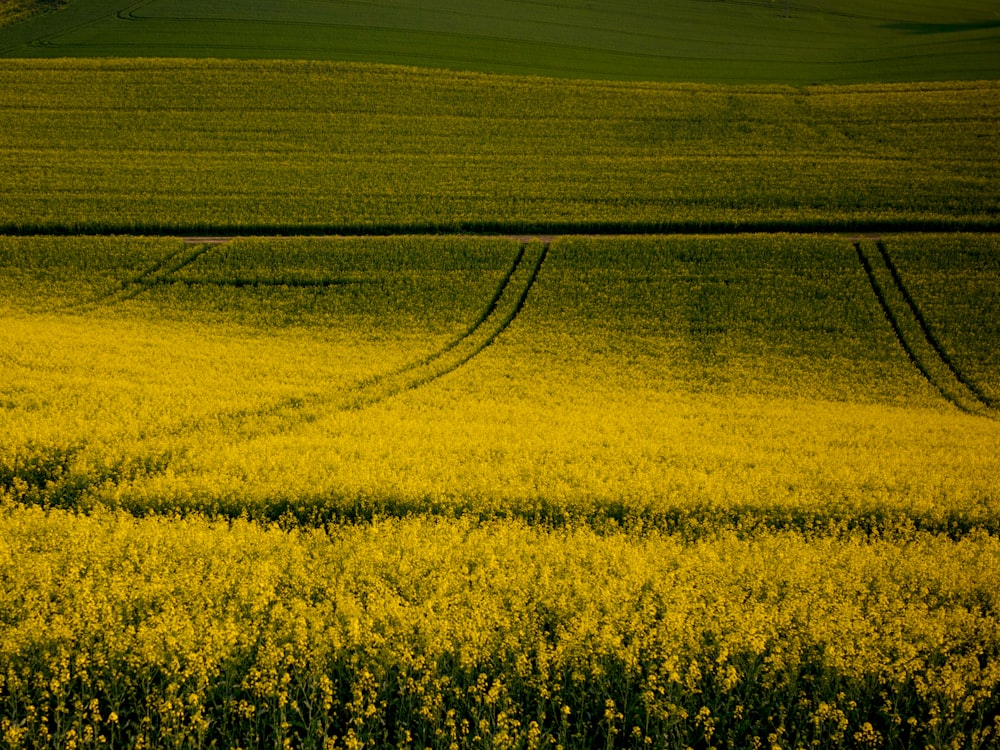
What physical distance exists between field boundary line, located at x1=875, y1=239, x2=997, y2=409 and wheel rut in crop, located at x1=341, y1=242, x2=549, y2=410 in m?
12.3

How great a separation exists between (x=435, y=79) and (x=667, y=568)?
39212 millimetres

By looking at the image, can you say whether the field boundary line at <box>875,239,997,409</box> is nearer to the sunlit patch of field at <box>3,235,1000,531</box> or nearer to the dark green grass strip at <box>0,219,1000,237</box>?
the sunlit patch of field at <box>3,235,1000,531</box>

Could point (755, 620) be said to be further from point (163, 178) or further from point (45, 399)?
point (163, 178)

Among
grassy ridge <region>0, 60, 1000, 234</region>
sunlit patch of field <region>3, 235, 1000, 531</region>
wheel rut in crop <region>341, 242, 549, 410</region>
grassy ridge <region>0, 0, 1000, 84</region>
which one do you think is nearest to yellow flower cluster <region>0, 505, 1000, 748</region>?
sunlit patch of field <region>3, 235, 1000, 531</region>

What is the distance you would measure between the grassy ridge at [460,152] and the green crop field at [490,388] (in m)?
0.26

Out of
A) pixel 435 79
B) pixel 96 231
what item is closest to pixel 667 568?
pixel 96 231

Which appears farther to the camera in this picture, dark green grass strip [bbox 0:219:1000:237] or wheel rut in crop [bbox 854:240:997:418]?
dark green grass strip [bbox 0:219:1000:237]

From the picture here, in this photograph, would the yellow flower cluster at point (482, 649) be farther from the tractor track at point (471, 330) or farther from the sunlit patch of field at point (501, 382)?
the tractor track at point (471, 330)

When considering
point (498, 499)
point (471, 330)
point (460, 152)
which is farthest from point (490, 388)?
point (460, 152)

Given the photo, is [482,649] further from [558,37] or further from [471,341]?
[558,37]

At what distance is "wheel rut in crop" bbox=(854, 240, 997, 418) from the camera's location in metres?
21.2

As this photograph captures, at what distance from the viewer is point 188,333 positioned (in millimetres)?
23609

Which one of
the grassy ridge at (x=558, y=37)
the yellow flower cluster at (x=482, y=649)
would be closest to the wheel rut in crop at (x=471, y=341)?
the yellow flower cluster at (x=482, y=649)

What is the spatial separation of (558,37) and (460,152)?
2175 centimetres
